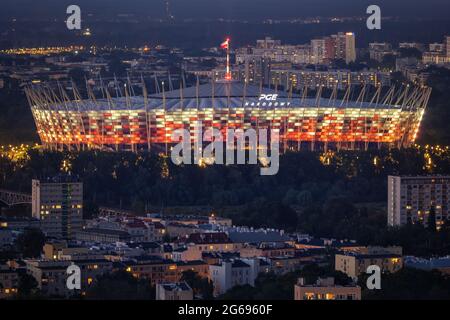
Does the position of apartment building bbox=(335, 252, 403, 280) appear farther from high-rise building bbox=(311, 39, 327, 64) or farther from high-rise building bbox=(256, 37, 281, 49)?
high-rise building bbox=(256, 37, 281, 49)

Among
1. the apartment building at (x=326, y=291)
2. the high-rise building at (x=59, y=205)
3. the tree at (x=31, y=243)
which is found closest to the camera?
the apartment building at (x=326, y=291)

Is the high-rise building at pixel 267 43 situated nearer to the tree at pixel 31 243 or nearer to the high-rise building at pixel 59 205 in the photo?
the high-rise building at pixel 59 205

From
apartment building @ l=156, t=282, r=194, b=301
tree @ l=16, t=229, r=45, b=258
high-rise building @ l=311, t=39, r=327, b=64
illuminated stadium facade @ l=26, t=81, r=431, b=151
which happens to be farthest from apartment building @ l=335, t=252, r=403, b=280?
high-rise building @ l=311, t=39, r=327, b=64

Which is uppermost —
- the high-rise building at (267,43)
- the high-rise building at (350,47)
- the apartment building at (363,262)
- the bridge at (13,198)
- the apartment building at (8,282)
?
the apartment building at (8,282)

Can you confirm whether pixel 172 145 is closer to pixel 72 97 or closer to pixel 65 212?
pixel 72 97

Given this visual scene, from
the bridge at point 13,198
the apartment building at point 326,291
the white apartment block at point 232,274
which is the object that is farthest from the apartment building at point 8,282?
the bridge at point 13,198

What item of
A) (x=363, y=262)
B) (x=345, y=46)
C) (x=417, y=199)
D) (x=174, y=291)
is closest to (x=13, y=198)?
(x=417, y=199)

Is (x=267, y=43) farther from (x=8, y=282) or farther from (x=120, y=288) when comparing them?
(x=120, y=288)

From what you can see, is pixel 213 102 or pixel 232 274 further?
pixel 213 102
